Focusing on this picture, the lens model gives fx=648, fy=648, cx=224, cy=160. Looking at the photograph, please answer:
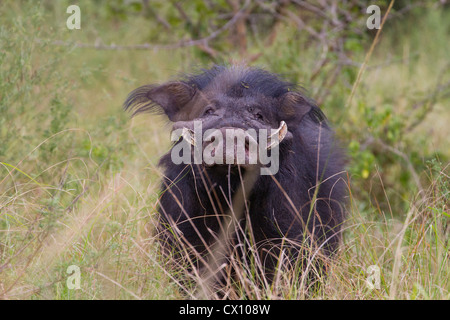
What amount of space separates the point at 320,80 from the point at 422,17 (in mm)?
5001

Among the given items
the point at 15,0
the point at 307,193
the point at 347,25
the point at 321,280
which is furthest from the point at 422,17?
the point at 321,280

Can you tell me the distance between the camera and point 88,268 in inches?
146

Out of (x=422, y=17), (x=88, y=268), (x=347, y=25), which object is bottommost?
(x=88, y=268)

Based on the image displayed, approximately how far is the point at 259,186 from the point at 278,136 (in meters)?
0.35

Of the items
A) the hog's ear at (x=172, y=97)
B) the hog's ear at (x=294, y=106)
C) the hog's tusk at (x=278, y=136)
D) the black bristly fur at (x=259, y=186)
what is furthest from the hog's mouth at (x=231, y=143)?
the hog's ear at (x=172, y=97)

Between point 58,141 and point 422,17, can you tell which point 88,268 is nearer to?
point 58,141

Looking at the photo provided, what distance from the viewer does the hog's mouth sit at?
372 centimetres

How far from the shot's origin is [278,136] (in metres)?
4.09

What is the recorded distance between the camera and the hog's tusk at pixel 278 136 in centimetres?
400

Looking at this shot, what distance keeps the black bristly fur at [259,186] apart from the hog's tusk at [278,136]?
174mm

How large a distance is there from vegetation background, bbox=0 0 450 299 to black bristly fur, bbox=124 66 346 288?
0.21 m

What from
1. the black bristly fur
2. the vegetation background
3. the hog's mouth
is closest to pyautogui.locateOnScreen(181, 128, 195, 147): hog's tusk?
the hog's mouth

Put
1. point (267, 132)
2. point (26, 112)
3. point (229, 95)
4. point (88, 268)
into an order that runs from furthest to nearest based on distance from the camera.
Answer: point (26, 112)
point (229, 95)
point (267, 132)
point (88, 268)
